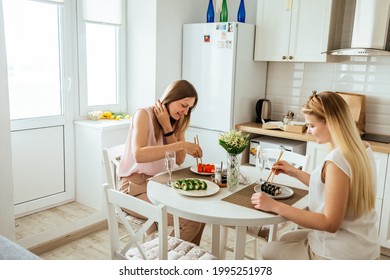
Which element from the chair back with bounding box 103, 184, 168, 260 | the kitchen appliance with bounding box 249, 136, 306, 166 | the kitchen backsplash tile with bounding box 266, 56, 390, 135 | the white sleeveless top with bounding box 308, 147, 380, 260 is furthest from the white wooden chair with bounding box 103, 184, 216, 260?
the kitchen backsplash tile with bounding box 266, 56, 390, 135

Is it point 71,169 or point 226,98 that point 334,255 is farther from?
point 71,169

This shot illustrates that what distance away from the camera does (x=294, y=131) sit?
10.3 feet

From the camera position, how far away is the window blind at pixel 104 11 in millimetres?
3259

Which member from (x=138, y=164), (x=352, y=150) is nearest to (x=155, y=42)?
(x=138, y=164)

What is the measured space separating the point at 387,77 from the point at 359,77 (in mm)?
211

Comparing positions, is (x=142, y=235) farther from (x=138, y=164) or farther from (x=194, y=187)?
(x=138, y=164)

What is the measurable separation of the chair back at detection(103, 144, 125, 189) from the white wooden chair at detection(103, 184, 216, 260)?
62 cm

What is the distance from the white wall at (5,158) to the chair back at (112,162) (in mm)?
589

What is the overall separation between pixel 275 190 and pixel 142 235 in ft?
2.08

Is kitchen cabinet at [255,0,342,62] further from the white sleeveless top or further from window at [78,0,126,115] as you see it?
the white sleeveless top

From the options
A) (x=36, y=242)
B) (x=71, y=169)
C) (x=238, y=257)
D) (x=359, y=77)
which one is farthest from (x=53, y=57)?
(x=359, y=77)

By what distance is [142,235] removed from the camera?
1.70 metres

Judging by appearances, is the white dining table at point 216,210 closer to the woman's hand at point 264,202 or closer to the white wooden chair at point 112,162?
the woman's hand at point 264,202

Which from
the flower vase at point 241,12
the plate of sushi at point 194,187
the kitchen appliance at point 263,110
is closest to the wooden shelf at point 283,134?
the kitchen appliance at point 263,110
